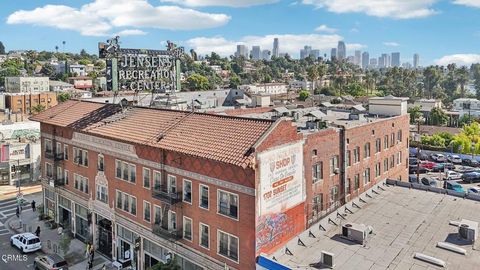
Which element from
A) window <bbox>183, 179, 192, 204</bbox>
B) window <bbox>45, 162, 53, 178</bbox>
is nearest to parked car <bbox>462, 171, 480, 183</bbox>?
window <bbox>183, 179, 192, 204</bbox>

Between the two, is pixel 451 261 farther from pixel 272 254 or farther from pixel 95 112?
pixel 95 112

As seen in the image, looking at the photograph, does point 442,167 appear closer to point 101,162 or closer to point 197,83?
point 101,162

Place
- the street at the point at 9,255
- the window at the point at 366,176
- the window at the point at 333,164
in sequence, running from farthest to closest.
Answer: the window at the point at 366,176 < the street at the point at 9,255 < the window at the point at 333,164

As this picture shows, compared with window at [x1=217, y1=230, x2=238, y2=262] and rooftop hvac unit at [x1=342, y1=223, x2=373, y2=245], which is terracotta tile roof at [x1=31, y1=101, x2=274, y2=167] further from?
rooftop hvac unit at [x1=342, y1=223, x2=373, y2=245]

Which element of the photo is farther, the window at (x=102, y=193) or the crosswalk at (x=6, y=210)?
the crosswalk at (x=6, y=210)

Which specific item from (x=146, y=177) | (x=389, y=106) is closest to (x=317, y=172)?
(x=146, y=177)

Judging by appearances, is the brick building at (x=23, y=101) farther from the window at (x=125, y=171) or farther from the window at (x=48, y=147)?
the window at (x=125, y=171)

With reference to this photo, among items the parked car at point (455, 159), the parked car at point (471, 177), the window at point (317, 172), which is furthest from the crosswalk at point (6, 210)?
the parked car at point (455, 159)

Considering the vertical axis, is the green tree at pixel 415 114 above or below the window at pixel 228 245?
above

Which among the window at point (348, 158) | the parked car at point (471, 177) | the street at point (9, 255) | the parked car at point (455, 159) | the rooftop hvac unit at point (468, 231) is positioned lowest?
the street at point (9, 255)
